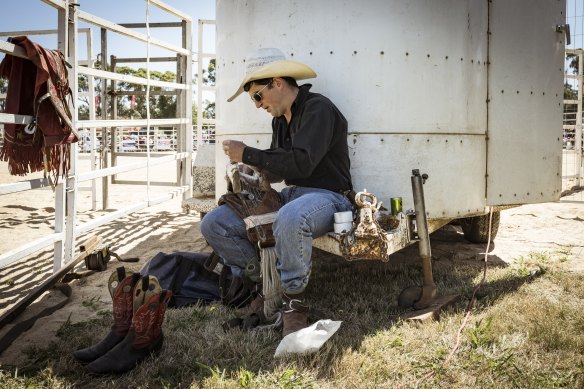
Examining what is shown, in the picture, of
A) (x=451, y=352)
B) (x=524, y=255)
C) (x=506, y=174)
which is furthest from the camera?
(x=524, y=255)

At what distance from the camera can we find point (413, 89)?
388 centimetres

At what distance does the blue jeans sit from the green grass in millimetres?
374

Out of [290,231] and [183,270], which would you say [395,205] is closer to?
[290,231]

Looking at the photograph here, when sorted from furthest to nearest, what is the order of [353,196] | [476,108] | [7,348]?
[476,108] < [353,196] < [7,348]

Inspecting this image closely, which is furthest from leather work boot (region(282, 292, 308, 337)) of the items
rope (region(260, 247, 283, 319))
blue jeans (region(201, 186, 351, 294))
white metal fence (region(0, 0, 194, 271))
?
white metal fence (region(0, 0, 194, 271))

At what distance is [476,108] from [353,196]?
1.45 m

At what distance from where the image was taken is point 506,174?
4535 millimetres

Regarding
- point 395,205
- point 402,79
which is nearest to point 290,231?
point 395,205

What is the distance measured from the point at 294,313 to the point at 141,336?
2.91ft

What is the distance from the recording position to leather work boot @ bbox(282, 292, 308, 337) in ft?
9.98

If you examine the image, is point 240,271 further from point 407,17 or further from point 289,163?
point 407,17

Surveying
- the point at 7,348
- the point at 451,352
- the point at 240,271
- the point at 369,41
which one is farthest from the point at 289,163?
the point at 7,348

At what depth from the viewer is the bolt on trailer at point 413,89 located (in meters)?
3.83

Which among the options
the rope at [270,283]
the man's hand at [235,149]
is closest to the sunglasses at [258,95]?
the man's hand at [235,149]
